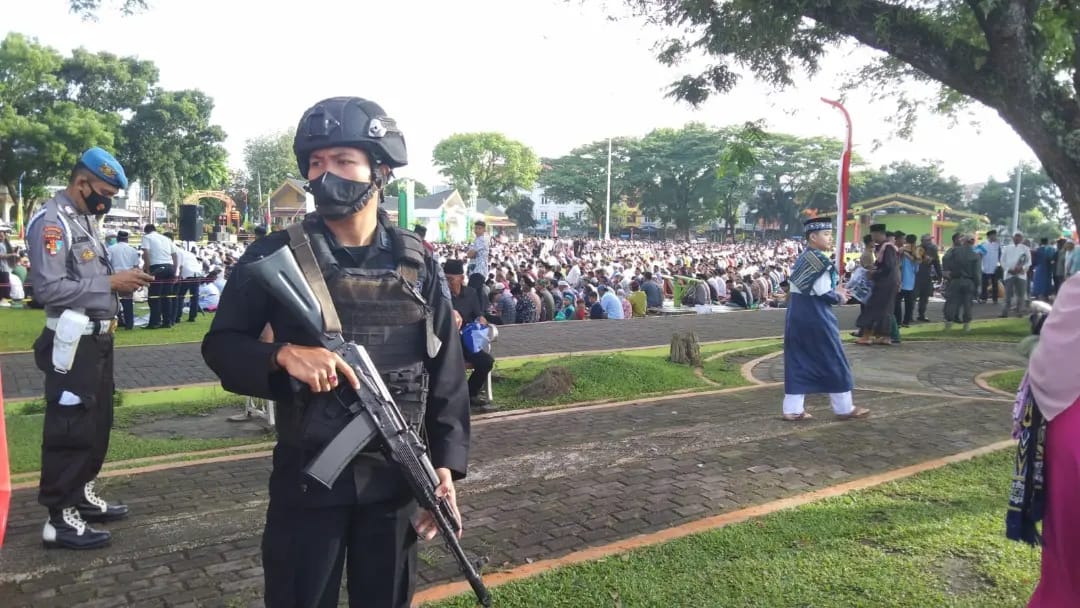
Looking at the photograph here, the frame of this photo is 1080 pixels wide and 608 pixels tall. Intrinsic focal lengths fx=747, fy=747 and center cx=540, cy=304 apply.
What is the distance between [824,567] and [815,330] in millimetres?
3574

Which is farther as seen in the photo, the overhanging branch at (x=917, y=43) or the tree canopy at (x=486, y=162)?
the tree canopy at (x=486, y=162)

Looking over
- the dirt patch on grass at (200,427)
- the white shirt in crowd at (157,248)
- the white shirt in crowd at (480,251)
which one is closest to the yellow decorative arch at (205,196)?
the white shirt in crowd at (157,248)

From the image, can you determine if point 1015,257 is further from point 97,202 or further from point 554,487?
point 97,202

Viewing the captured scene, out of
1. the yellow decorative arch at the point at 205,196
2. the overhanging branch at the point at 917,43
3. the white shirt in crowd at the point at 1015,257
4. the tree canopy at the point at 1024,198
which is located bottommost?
the white shirt in crowd at the point at 1015,257

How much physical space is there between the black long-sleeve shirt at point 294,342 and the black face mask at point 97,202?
2511 mm

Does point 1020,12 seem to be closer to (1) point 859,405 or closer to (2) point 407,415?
(1) point 859,405

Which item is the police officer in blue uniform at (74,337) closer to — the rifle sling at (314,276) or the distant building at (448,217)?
the rifle sling at (314,276)

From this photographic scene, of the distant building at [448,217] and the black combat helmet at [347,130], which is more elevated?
the distant building at [448,217]

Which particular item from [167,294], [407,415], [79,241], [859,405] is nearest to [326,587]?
[407,415]

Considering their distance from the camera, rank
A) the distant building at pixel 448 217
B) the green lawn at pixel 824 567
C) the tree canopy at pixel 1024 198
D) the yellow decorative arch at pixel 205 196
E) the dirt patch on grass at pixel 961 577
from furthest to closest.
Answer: the distant building at pixel 448 217, the tree canopy at pixel 1024 198, the yellow decorative arch at pixel 205 196, the dirt patch on grass at pixel 961 577, the green lawn at pixel 824 567

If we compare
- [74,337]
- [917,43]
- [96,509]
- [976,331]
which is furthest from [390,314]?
[976,331]

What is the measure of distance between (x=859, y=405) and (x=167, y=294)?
39.5 ft

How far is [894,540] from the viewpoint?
442 centimetres

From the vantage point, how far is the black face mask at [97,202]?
4332 mm
